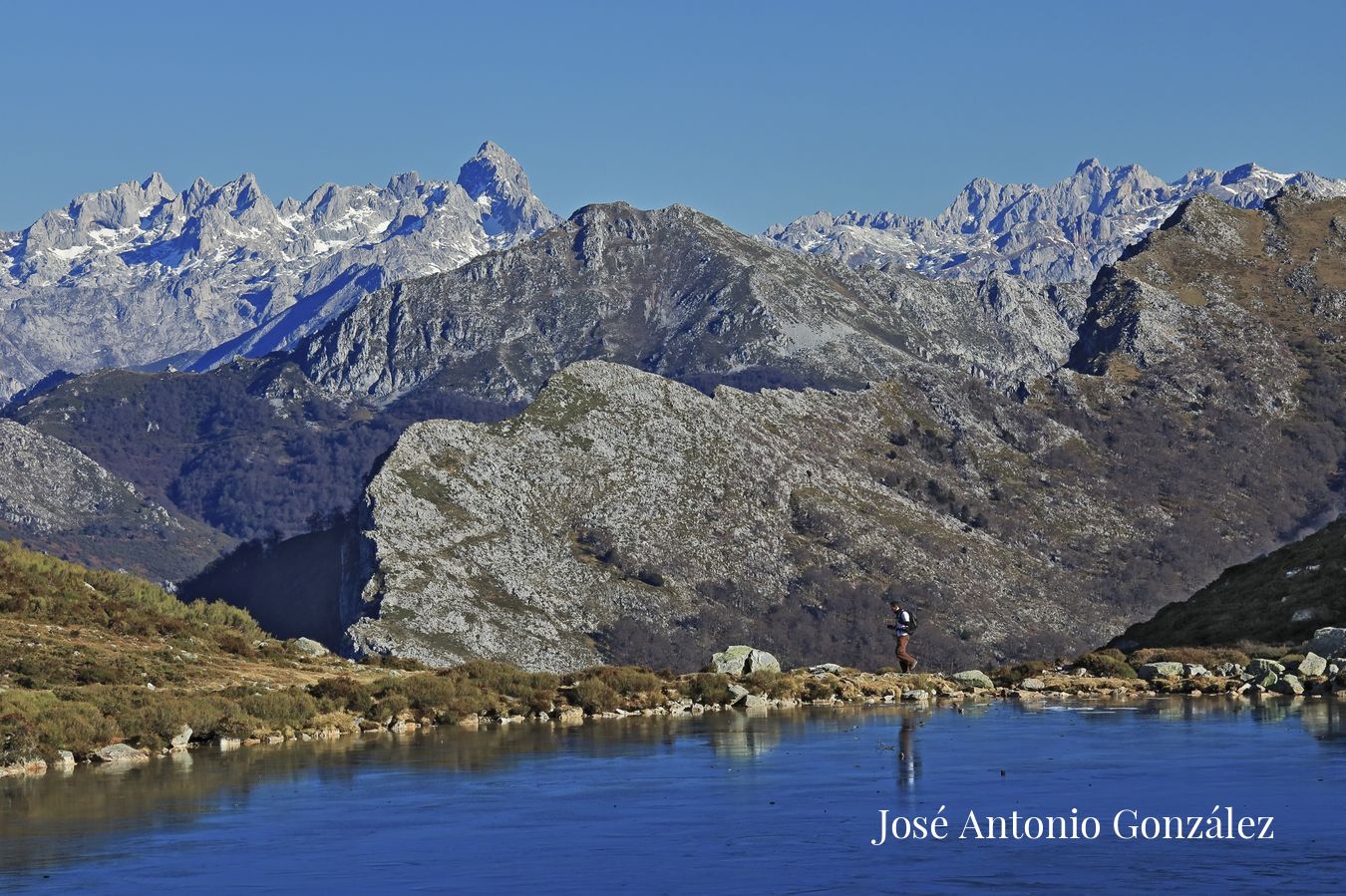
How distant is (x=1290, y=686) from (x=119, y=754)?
4287 cm

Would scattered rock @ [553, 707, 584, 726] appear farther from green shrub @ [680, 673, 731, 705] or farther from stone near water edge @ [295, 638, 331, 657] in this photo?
stone near water edge @ [295, 638, 331, 657]

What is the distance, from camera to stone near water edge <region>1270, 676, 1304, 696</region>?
2719 inches

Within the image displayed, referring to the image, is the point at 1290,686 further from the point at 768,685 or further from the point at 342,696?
the point at 342,696

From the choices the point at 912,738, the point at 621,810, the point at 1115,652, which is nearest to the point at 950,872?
the point at 621,810

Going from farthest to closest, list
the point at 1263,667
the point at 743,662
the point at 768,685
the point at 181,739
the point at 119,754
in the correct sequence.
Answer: the point at 743,662 → the point at 768,685 → the point at 1263,667 → the point at 181,739 → the point at 119,754

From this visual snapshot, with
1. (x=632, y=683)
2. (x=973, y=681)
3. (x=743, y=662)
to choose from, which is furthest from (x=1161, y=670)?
(x=632, y=683)

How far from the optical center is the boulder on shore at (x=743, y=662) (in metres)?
80.9

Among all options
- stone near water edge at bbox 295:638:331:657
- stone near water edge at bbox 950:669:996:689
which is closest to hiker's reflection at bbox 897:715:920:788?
stone near water edge at bbox 950:669:996:689

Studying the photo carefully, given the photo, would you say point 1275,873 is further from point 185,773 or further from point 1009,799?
point 185,773

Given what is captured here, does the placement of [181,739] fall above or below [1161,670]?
below

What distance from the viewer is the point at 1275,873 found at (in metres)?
36.0

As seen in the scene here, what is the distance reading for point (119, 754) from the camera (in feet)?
195

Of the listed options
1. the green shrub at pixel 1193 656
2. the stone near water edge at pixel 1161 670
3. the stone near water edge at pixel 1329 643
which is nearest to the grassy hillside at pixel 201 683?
→ the stone near water edge at pixel 1161 670

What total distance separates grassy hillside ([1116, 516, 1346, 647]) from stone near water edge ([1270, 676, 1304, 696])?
37.7 feet
